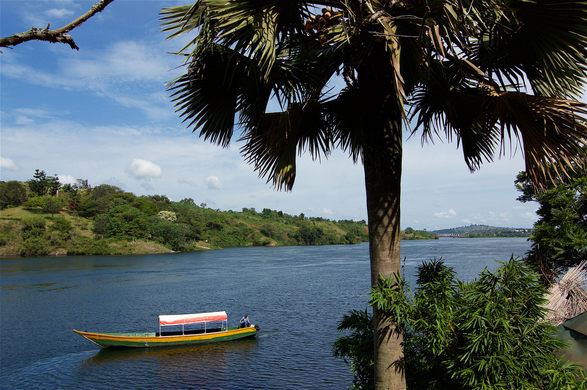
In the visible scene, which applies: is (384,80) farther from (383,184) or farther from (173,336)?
(173,336)

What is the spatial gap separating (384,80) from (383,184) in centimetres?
115

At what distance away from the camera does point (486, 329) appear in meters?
4.42

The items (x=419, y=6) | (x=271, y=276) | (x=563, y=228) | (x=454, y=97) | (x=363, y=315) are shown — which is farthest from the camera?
(x=271, y=276)

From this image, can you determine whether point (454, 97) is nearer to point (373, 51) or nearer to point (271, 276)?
point (373, 51)

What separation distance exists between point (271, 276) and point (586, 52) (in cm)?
4499

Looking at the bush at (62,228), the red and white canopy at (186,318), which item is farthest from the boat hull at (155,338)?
the bush at (62,228)

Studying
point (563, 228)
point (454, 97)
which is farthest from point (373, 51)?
point (563, 228)

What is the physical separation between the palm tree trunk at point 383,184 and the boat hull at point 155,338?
18242mm

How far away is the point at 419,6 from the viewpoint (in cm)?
367

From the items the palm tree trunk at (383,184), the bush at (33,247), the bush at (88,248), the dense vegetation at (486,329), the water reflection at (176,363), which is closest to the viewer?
the dense vegetation at (486,329)

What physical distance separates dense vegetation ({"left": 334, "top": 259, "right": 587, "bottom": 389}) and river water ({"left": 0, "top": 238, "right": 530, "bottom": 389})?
33.6 feet

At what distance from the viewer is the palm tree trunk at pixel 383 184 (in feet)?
14.6

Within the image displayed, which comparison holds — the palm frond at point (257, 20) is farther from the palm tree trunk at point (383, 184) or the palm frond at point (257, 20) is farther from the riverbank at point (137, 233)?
the riverbank at point (137, 233)

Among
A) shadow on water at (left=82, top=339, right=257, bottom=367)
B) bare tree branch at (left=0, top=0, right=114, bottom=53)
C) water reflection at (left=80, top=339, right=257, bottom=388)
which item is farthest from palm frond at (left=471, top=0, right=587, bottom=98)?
shadow on water at (left=82, top=339, right=257, bottom=367)
